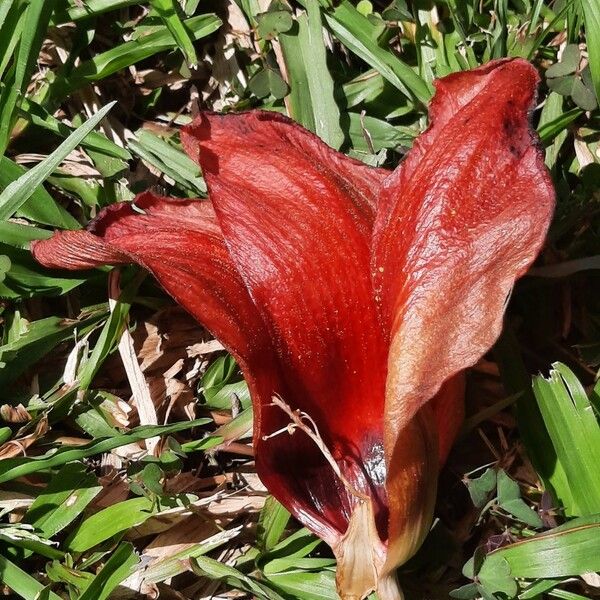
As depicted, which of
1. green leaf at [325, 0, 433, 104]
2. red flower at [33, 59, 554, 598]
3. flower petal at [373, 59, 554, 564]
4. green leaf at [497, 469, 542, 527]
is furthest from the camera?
green leaf at [325, 0, 433, 104]

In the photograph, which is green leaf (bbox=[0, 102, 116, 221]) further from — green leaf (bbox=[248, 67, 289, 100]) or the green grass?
green leaf (bbox=[248, 67, 289, 100])

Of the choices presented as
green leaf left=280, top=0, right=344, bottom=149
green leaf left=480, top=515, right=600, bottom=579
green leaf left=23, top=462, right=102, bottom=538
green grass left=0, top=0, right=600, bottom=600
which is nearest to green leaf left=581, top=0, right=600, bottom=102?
green grass left=0, top=0, right=600, bottom=600

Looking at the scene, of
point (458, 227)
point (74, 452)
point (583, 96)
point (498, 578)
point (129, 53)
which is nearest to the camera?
point (458, 227)

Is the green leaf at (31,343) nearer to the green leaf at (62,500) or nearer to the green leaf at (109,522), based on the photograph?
the green leaf at (62,500)

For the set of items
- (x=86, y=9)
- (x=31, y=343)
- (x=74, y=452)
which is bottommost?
A: (x=74, y=452)

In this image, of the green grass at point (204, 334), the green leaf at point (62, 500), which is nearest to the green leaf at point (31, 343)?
the green grass at point (204, 334)

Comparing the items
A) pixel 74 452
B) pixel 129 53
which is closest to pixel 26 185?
pixel 129 53

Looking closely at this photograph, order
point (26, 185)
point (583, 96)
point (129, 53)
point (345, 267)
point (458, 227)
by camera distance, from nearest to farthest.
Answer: point (458, 227) < point (345, 267) < point (26, 185) < point (583, 96) < point (129, 53)

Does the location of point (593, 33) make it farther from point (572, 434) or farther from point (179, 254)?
point (179, 254)
